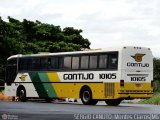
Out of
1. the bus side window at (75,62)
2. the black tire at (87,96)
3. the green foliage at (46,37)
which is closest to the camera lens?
the black tire at (87,96)

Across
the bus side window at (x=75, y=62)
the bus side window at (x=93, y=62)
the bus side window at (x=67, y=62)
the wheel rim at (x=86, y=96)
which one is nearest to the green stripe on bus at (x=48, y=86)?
the bus side window at (x=67, y=62)

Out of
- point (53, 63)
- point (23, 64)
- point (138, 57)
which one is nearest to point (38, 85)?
point (53, 63)

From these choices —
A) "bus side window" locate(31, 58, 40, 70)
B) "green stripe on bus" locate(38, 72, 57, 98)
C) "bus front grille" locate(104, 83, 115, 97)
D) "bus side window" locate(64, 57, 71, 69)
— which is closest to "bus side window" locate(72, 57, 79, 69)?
"bus side window" locate(64, 57, 71, 69)

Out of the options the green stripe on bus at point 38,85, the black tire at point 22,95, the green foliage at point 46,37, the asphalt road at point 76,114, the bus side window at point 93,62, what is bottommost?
the asphalt road at point 76,114

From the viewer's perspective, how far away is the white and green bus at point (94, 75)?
31.4 metres

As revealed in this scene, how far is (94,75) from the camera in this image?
32.5 meters

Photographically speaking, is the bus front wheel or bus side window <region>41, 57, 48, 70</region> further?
the bus front wheel

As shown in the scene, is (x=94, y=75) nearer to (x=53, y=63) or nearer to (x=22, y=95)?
(x=53, y=63)

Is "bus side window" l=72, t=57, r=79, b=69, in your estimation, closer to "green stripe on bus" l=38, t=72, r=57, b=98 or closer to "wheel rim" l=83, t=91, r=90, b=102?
"wheel rim" l=83, t=91, r=90, b=102

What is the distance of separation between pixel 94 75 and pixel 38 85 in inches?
231

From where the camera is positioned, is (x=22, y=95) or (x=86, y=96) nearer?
(x=86, y=96)

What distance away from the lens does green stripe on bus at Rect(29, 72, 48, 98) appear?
36906 millimetres

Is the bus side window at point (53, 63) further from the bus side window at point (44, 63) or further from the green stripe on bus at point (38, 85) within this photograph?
the green stripe on bus at point (38, 85)

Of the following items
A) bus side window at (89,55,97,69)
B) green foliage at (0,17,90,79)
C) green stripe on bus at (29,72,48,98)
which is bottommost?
green stripe on bus at (29,72,48,98)
